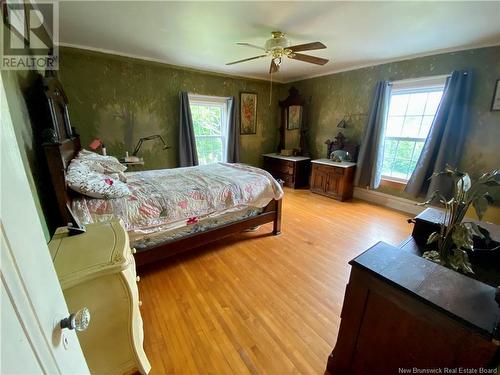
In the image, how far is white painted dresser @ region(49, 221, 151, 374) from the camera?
0.96 m

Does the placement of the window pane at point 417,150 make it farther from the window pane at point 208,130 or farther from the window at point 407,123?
the window pane at point 208,130

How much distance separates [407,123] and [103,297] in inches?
171

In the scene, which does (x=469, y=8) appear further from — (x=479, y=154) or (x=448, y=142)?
(x=479, y=154)

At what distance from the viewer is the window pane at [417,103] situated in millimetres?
3271

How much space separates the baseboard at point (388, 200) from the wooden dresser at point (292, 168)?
112cm

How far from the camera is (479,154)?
284 cm

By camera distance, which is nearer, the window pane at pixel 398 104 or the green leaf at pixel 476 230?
the green leaf at pixel 476 230

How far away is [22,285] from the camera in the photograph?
17.8 inches

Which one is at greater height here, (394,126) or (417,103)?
(417,103)

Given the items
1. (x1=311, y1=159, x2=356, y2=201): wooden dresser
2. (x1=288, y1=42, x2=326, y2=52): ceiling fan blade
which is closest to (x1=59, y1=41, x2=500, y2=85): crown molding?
(x1=311, y1=159, x2=356, y2=201): wooden dresser

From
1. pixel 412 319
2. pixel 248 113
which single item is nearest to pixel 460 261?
pixel 412 319

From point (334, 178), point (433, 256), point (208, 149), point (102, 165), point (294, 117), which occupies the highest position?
point (294, 117)

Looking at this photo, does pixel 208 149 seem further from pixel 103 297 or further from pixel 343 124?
pixel 103 297

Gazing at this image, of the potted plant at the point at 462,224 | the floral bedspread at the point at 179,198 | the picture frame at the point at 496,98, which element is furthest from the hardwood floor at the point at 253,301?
the picture frame at the point at 496,98
